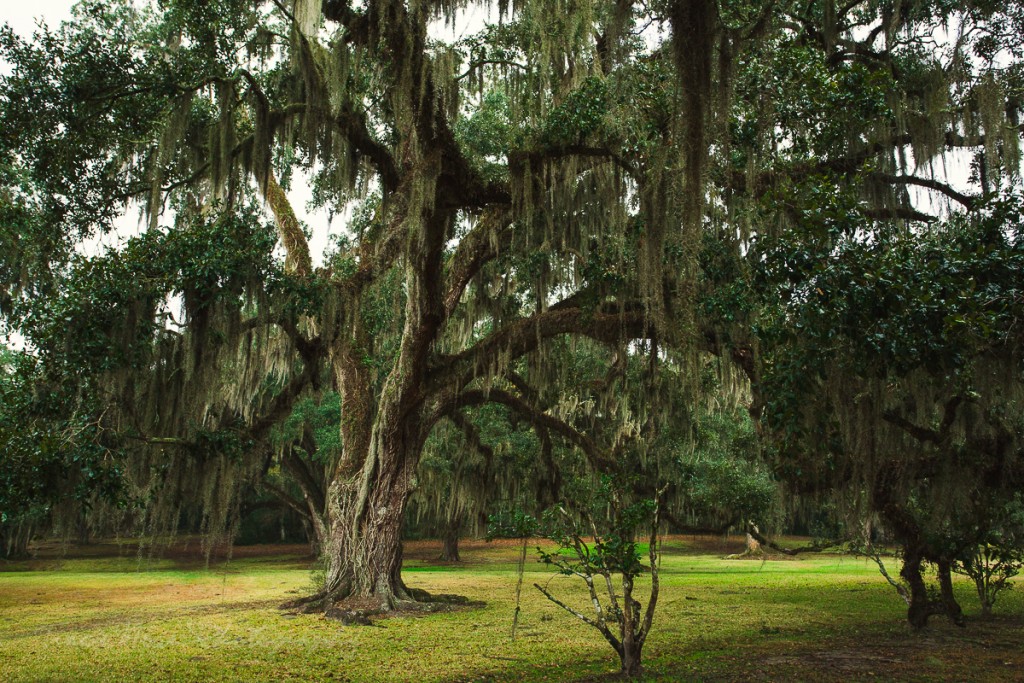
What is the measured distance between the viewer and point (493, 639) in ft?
28.0

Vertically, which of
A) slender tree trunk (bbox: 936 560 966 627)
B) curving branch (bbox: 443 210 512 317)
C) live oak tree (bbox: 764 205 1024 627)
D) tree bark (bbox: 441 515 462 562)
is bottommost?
tree bark (bbox: 441 515 462 562)

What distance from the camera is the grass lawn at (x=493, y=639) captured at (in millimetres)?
6496

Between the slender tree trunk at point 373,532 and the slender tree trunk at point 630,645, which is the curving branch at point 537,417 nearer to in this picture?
the slender tree trunk at point 373,532

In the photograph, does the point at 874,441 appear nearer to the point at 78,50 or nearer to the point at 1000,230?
the point at 1000,230

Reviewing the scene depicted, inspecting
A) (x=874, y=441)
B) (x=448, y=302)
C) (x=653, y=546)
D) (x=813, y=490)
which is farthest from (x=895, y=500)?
(x=448, y=302)

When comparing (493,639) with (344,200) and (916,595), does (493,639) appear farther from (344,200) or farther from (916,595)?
(344,200)

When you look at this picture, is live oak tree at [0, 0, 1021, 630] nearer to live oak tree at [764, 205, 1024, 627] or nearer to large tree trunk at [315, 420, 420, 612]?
large tree trunk at [315, 420, 420, 612]

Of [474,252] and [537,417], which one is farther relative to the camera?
[537,417]

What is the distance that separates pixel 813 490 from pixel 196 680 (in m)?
6.30

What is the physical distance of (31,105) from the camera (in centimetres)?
770

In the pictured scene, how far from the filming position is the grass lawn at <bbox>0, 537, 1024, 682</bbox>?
21.3ft

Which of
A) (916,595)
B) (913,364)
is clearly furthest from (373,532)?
(913,364)

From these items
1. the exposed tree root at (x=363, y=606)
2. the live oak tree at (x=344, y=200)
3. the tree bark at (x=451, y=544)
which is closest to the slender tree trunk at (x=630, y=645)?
the live oak tree at (x=344, y=200)

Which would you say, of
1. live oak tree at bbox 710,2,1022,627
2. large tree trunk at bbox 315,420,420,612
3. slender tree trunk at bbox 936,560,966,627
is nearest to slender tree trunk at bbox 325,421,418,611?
large tree trunk at bbox 315,420,420,612
